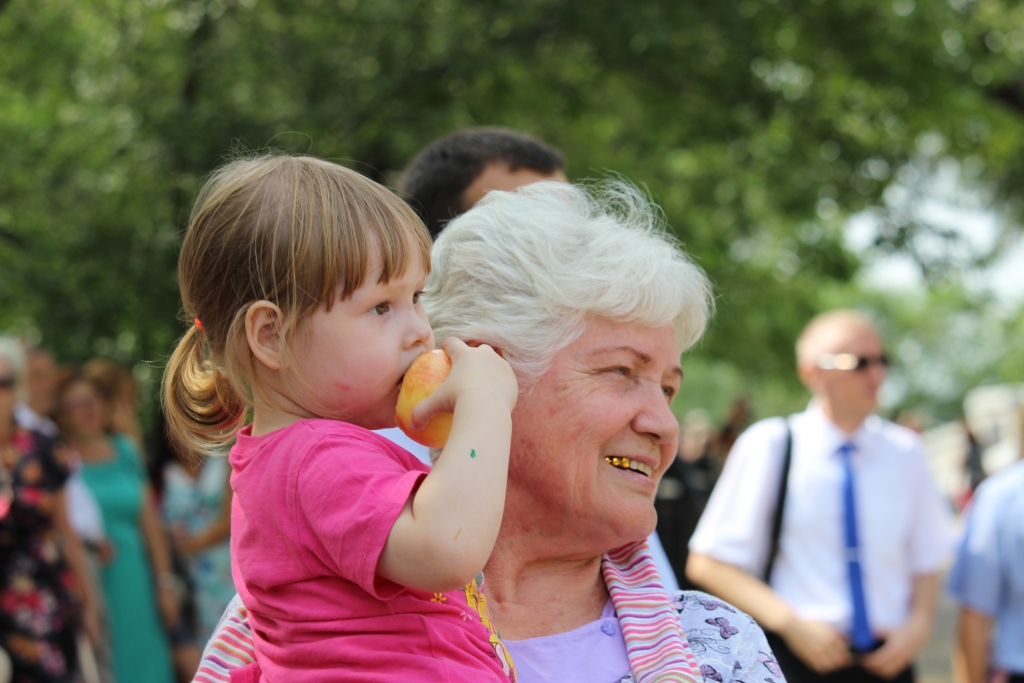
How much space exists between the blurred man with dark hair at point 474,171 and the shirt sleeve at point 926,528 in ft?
8.25

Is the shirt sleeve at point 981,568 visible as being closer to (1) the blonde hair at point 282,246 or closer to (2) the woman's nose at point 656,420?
(2) the woman's nose at point 656,420

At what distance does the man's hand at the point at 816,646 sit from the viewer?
4.48 metres

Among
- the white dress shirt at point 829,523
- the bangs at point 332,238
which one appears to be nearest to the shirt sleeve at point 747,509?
the white dress shirt at point 829,523

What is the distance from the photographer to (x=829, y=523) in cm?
471

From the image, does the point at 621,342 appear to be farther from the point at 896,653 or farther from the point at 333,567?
the point at 896,653

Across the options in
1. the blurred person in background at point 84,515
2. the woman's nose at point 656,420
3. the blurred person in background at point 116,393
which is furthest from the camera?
the blurred person in background at point 116,393

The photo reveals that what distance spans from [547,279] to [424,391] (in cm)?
71

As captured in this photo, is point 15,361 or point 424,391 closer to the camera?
point 424,391

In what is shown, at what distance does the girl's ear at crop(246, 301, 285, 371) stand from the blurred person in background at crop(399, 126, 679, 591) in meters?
1.55

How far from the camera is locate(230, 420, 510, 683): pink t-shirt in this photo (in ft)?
4.96

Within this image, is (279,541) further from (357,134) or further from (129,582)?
(357,134)

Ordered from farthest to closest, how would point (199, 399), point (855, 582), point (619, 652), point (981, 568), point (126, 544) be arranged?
point (126, 544) → point (981, 568) → point (855, 582) → point (619, 652) → point (199, 399)

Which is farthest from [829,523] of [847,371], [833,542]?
[847,371]

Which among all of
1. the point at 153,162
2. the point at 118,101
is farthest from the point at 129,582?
the point at 118,101
